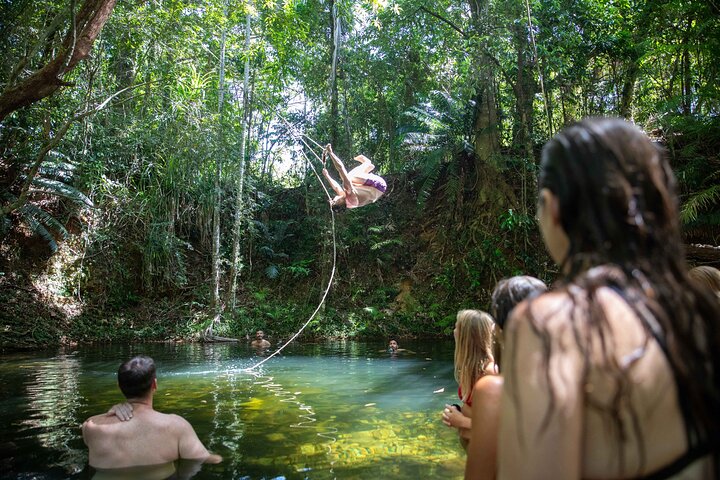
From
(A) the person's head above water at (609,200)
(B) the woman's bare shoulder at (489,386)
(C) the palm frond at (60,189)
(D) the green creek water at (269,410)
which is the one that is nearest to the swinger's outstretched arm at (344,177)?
(D) the green creek water at (269,410)

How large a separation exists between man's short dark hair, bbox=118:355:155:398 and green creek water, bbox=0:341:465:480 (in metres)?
0.81

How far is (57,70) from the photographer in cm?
543

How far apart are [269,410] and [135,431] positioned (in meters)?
2.91

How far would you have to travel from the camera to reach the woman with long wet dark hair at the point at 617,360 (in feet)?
2.71

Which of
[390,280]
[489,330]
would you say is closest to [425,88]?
[390,280]

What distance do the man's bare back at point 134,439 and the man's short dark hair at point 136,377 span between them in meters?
0.12

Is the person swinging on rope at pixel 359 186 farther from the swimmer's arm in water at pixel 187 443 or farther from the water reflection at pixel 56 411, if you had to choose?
the swimmer's arm in water at pixel 187 443

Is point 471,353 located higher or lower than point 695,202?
lower

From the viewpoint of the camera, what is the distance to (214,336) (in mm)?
14484

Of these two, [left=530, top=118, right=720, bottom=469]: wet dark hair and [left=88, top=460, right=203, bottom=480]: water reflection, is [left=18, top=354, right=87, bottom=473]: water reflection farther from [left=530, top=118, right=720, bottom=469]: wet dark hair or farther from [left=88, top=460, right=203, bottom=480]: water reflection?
[left=530, top=118, right=720, bottom=469]: wet dark hair

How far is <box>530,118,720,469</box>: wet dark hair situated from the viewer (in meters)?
0.83

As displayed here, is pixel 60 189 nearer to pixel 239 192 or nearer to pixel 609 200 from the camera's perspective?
pixel 239 192

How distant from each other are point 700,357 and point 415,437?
4.45 meters

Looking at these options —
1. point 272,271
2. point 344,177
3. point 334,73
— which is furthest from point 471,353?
point 272,271
